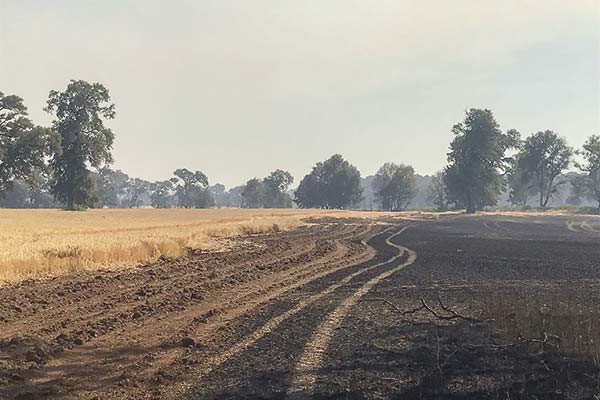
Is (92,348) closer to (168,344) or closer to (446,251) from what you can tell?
(168,344)

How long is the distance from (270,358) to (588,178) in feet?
462

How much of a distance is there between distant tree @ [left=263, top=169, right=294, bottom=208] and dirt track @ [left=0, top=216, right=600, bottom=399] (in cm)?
15937

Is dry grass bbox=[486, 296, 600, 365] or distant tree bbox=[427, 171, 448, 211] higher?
distant tree bbox=[427, 171, 448, 211]

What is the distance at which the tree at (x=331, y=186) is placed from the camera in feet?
486

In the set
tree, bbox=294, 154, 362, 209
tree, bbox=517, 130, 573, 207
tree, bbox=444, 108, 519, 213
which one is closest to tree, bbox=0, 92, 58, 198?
tree, bbox=444, 108, 519, 213

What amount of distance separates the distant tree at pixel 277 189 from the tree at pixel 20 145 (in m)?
119

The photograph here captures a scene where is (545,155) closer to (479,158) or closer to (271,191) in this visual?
(479,158)

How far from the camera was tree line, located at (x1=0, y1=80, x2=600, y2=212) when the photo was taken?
61.5m

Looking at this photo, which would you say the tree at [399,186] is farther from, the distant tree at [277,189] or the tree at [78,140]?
the tree at [78,140]

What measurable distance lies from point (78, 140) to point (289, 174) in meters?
112

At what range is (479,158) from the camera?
109 metres

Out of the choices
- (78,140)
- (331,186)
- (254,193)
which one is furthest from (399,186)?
(78,140)

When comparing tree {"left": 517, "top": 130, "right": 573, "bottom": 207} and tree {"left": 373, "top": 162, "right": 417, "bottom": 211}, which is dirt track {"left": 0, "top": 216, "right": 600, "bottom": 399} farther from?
tree {"left": 373, "top": 162, "right": 417, "bottom": 211}

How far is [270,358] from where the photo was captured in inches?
336
